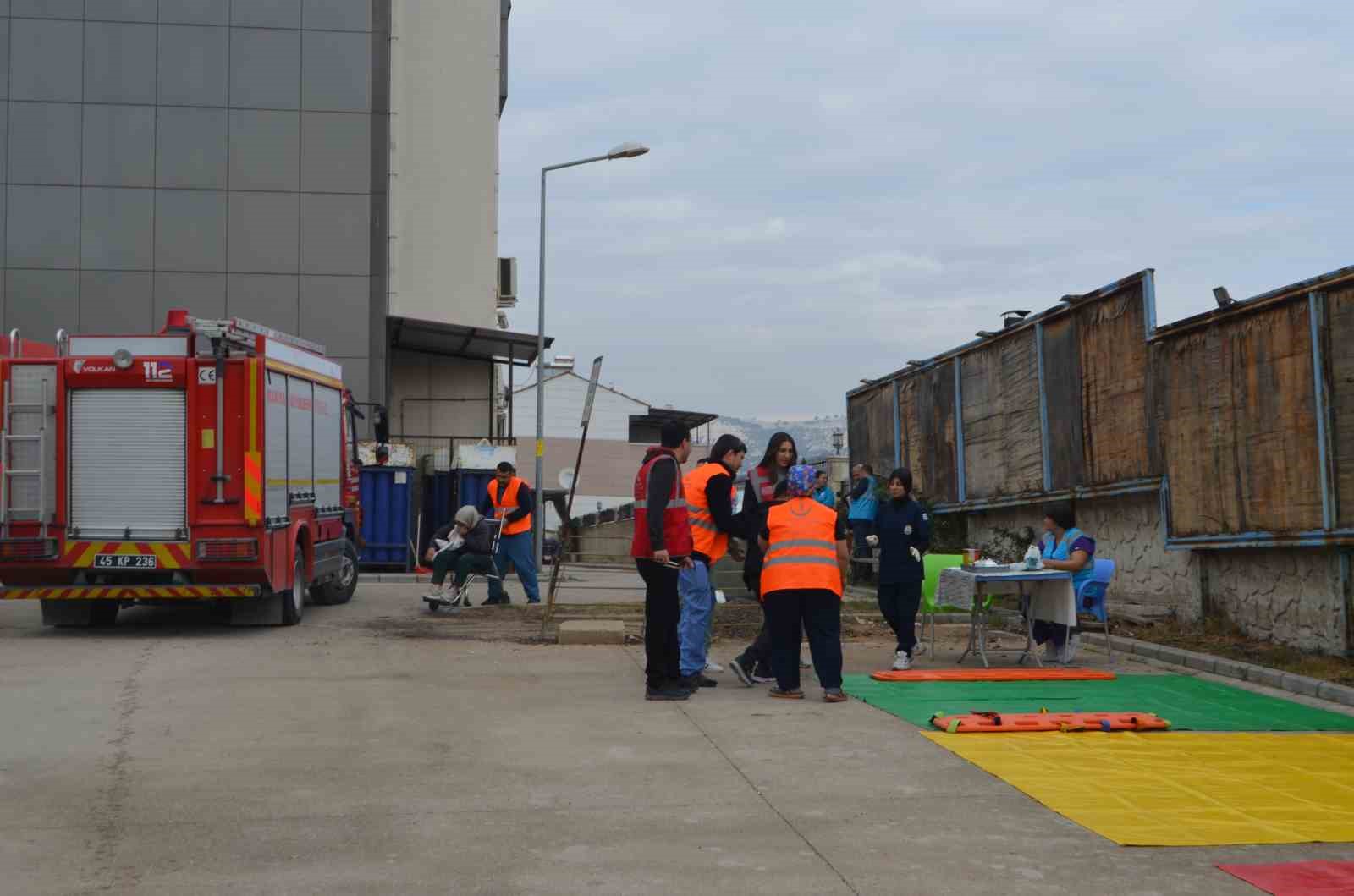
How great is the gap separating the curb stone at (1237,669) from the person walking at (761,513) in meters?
3.75

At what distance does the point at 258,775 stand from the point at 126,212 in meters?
25.9

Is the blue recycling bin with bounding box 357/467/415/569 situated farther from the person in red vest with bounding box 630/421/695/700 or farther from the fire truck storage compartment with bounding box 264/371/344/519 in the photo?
the person in red vest with bounding box 630/421/695/700

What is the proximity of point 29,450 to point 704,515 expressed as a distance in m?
7.23

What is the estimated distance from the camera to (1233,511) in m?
12.8

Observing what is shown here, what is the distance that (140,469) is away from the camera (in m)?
14.0

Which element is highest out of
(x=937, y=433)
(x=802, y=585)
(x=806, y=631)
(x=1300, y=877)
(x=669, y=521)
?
(x=937, y=433)

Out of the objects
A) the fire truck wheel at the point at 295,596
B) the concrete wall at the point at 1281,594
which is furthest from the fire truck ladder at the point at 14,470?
the concrete wall at the point at 1281,594

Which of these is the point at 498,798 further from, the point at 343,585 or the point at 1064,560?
the point at 343,585

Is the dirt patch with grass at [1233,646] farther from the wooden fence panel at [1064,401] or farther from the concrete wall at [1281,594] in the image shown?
the wooden fence panel at [1064,401]

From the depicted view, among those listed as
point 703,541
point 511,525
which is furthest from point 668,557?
point 511,525

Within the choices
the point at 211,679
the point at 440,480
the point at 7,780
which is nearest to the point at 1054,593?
the point at 211,679

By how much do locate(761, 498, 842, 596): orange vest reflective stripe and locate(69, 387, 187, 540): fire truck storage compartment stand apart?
663 centimetres

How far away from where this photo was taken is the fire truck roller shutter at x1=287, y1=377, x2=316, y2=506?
1508 centimetres

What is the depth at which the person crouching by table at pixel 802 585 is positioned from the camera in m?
10.0
